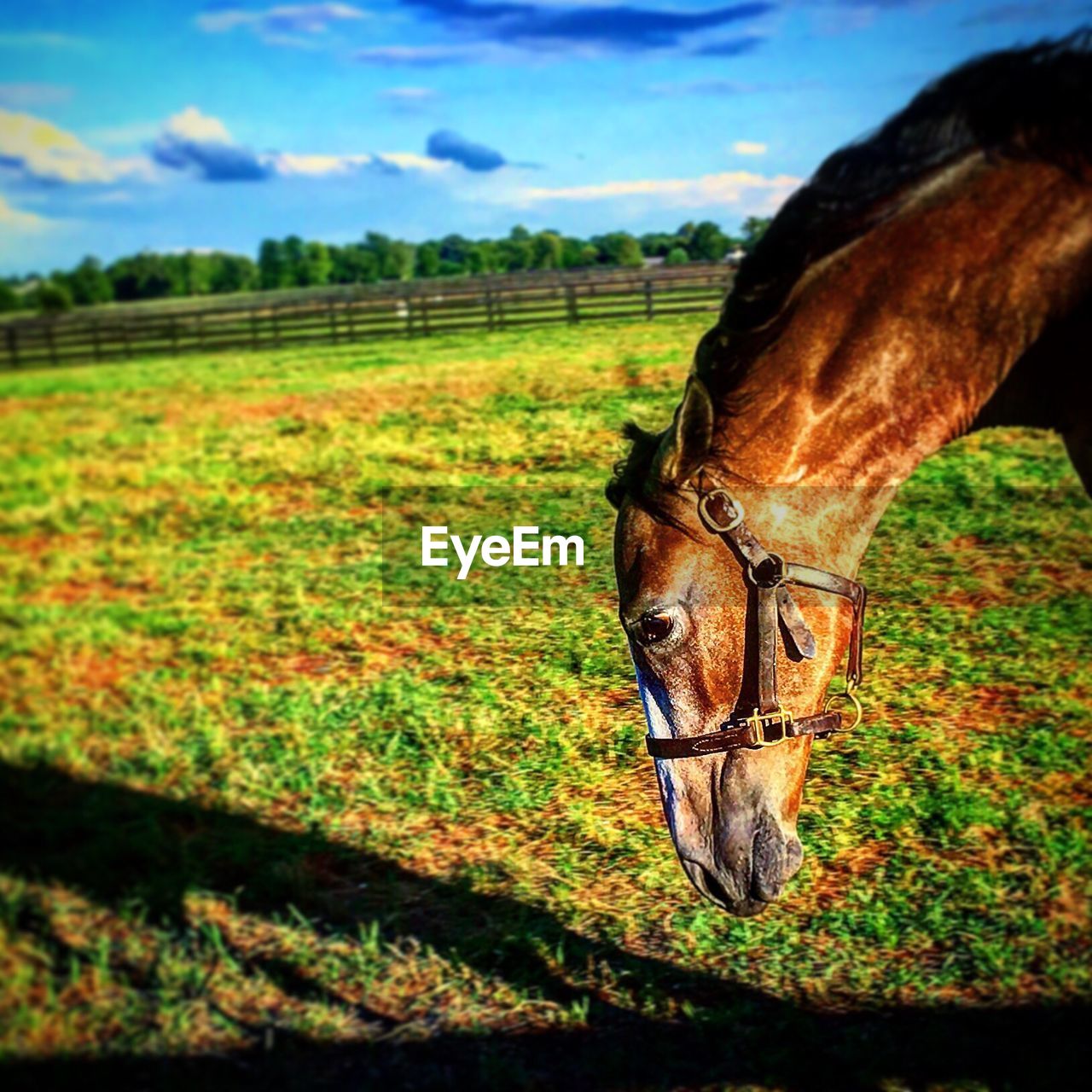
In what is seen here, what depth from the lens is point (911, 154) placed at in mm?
1731

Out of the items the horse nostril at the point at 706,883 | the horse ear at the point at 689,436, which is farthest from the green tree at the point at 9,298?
the horse nostril at the point at 706,883

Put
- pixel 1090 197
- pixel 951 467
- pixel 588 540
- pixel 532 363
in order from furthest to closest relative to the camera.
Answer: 1. pixel 532 363
2. pixel 951 467
3. pixel 588 540
4. pixel 1090 197

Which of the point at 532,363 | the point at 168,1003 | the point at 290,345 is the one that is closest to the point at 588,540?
the point at 168,1003

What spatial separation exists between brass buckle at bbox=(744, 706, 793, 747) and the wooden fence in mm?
20238

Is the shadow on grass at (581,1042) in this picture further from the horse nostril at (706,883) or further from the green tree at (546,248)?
the green tree at (546,248)

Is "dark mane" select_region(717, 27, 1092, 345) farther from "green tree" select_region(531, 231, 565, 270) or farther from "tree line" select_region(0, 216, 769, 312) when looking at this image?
"green tree" select_region(531, 231, 565, 270)

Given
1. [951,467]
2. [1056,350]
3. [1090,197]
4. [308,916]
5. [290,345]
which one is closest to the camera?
[1090,197]

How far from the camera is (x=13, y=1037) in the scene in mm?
2301

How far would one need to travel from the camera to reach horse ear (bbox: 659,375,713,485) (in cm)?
179

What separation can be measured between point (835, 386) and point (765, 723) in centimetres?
70

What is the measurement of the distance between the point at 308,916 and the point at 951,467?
5.85m

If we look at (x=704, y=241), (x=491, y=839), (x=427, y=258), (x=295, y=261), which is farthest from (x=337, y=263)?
(x=491, y=839)

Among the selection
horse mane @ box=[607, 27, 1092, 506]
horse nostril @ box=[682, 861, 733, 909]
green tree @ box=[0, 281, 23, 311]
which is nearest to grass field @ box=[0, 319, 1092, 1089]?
horse nostril @ box=[682, 861, 733, 909]

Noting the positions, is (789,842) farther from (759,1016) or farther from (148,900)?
(148,900)
